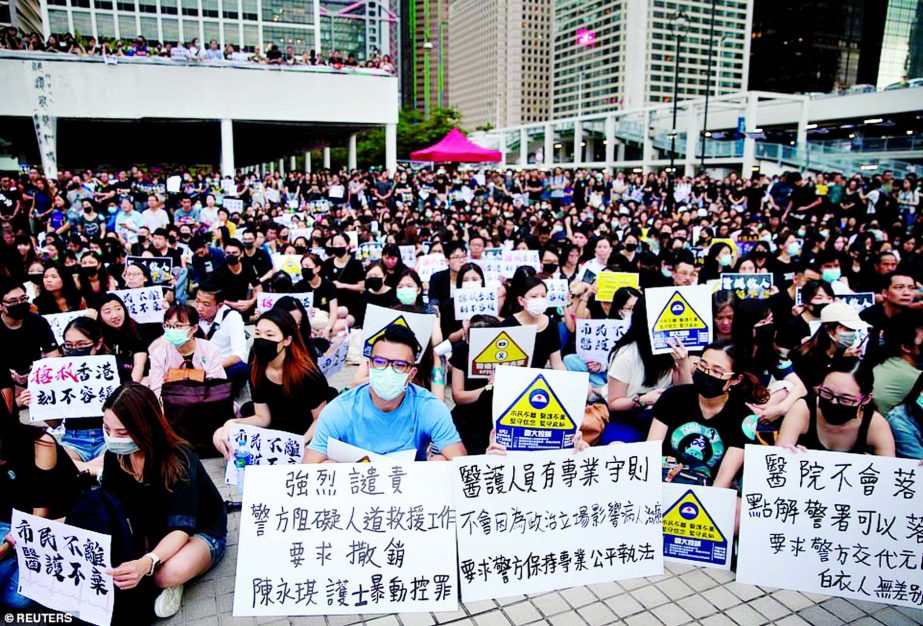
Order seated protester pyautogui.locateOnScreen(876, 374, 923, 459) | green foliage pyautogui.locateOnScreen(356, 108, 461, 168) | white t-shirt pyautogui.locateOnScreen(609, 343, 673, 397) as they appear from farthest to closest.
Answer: green foliage pyautogui.locateOnScreen(356, 108, 461, 168) → white t-shirt pyautogui.locateOnScreen(609, 343, 673, 397) → seated protester pyautogui.locateOnScreen(876, 374, 923, 459)

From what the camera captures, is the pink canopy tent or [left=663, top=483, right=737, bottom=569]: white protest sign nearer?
[left=663, top=483, right=737, bottom=569]: white protest sign

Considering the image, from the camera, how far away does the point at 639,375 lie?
5434 mm

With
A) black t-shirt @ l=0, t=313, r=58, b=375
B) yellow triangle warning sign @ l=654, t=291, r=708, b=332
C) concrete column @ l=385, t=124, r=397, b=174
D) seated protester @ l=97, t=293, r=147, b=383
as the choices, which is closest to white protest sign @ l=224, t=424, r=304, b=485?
seated protester @ l=97, t=293, r=147, b=383

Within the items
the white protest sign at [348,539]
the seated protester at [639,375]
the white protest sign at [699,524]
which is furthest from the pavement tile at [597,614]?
the seated protester at [639,375]

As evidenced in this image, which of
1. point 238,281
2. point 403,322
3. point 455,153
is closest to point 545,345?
point 403,322

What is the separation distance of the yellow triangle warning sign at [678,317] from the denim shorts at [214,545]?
378 cm

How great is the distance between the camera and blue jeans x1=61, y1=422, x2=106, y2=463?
5.32 meters

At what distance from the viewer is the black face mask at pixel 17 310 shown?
20.3 feet

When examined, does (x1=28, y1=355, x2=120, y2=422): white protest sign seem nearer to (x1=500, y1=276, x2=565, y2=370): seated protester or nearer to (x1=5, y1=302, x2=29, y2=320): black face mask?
(x1=5, y1=302, x2=29, y2=320): black face mask

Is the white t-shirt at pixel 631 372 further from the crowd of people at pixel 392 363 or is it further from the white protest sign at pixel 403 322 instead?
the white protest sign at pixel 403 322

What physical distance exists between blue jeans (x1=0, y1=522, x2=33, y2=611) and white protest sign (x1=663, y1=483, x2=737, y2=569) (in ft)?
12.6

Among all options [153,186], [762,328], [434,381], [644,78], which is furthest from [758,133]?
[644,78]

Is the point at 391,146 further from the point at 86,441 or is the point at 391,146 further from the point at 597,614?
the point at 597,614

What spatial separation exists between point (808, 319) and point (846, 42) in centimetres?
11063
